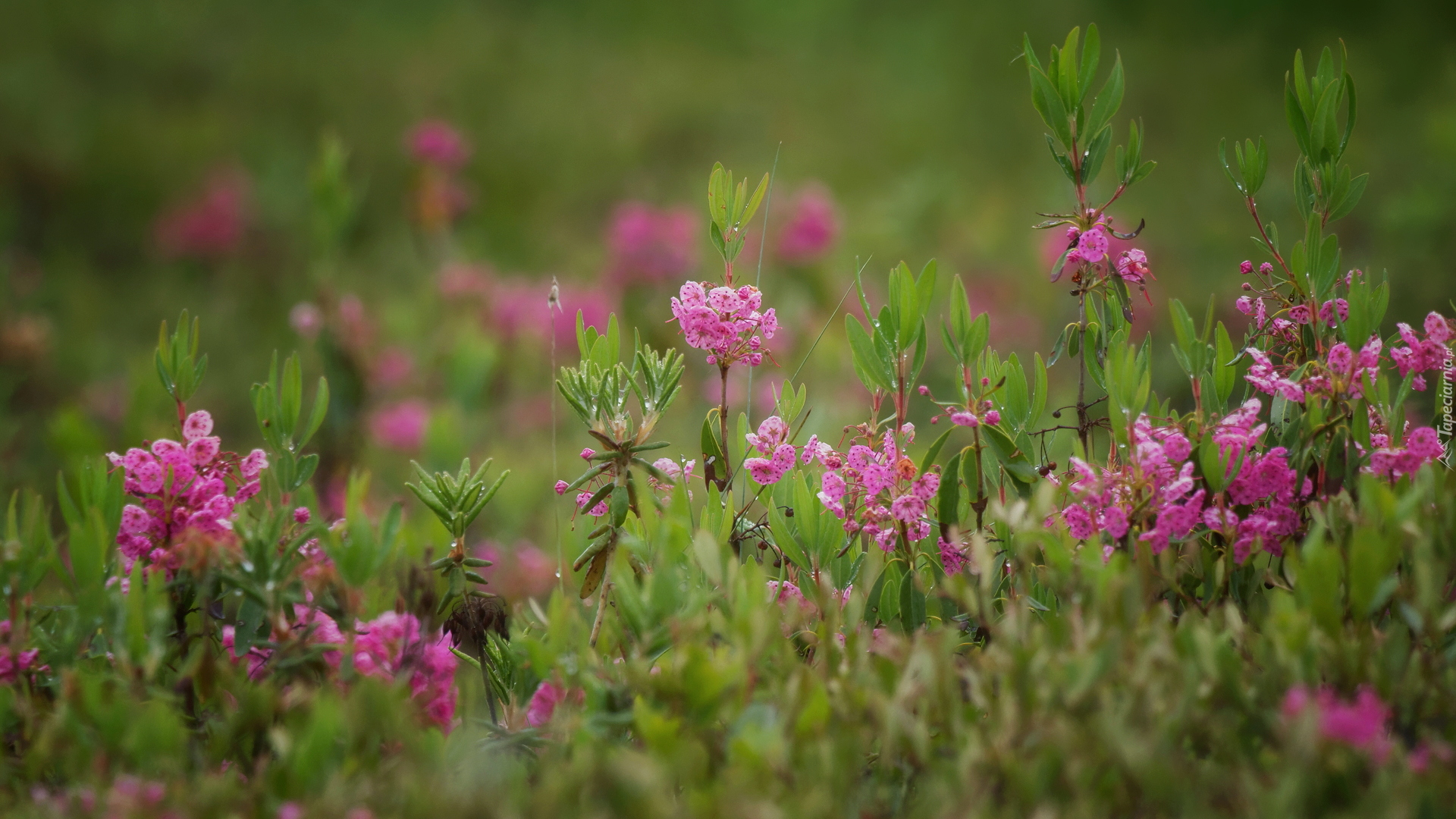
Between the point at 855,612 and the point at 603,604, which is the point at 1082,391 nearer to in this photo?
the point at 855,612

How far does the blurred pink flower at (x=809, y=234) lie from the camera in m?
4.09

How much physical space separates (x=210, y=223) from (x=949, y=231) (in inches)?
164

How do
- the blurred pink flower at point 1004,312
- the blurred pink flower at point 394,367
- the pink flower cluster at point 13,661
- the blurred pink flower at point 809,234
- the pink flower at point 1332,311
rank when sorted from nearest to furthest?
the pink flower cluster at point 13,661, the pink flower at point 1332,311, the blurred pink flower at point 394,367, the blurred pink flower at point 809,234, the blurred pink flower at point 1004,312

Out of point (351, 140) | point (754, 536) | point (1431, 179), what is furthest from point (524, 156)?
point (754, 536)

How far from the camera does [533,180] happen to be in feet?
23.4

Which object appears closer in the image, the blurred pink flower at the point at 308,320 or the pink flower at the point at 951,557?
the pink flower at the point at 951,557

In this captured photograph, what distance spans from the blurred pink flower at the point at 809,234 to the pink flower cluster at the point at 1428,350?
9.92 ft

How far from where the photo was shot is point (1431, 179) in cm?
437

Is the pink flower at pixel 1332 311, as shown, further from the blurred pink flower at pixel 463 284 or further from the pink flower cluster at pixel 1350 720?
the blurred pink flower at pixel 463 284

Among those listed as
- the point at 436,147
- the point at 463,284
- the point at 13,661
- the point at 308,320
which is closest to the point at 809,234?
the point at 463,284

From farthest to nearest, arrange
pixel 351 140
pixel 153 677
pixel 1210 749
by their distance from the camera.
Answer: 1. pixel 351 140
2. pixel 153 677
3. pixel 1210 749

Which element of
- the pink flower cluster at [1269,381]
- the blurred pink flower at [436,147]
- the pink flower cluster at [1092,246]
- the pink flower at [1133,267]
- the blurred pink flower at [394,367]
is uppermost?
the blurred pink flower at [436,147]

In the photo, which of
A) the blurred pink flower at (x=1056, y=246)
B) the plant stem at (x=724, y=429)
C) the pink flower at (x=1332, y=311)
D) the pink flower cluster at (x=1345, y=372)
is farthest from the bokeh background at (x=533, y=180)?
the pink flower cluster at (x=1345, y=372)

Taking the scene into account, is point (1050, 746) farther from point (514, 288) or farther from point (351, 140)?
point (351, 140)
